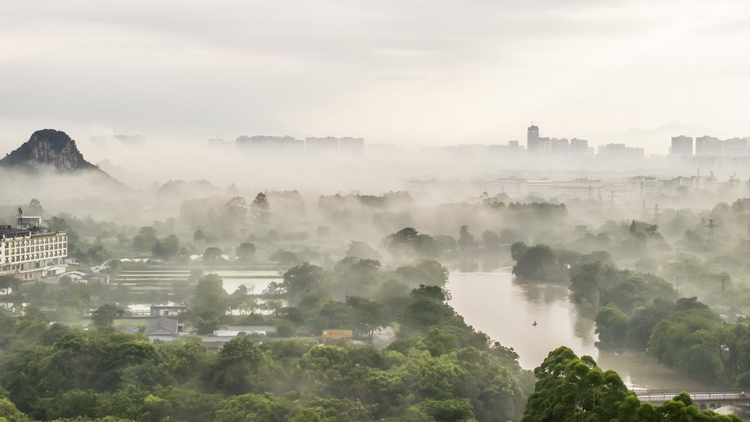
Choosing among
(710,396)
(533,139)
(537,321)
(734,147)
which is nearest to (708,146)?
(734,147)

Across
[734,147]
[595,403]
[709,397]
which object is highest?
[734,147]

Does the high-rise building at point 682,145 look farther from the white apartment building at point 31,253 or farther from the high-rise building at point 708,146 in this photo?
the white apartment building at point 31,253

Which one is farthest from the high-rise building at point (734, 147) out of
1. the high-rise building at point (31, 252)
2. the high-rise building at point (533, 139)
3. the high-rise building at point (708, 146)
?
the high-rise building at point (31, 252)

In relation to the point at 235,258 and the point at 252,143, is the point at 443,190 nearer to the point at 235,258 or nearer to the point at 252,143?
the point at 252,143

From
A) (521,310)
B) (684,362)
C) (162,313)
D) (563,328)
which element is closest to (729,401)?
(684,362)

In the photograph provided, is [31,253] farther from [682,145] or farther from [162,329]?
[682,145]
